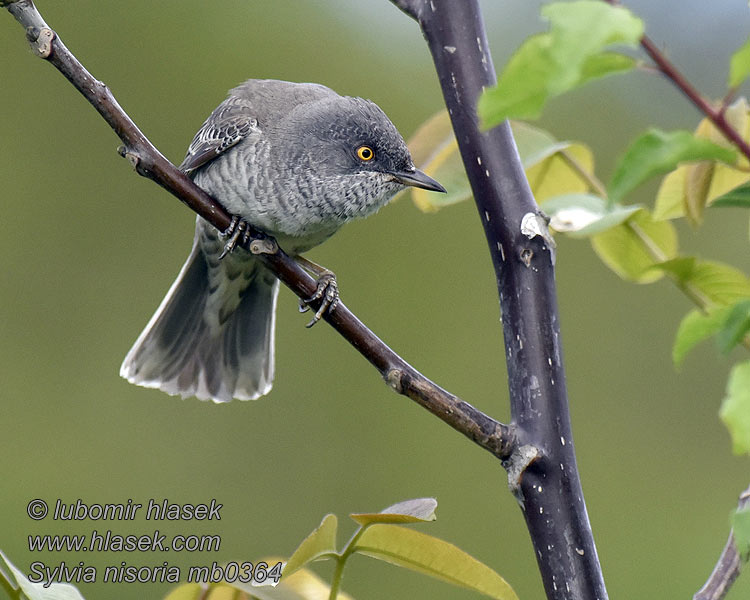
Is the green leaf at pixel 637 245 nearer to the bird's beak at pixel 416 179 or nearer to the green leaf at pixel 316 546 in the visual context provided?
the bird's beak at pixel 416 179

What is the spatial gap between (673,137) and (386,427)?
20.8 feet

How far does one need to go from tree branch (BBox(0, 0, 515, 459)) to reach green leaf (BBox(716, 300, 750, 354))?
0.90 m

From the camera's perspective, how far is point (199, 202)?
7.85 feet

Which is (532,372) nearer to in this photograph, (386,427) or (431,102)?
(386,427)

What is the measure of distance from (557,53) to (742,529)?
60cm

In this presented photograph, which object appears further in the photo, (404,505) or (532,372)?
(532,372)

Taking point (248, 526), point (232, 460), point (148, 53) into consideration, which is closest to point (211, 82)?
point (148, 53)

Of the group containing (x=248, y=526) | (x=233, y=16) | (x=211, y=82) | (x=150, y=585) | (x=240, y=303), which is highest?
(x=233, y=16)

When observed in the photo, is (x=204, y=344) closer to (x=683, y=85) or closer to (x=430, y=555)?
(x=430, y=555)

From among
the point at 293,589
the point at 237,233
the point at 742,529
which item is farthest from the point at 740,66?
the point at 237,233

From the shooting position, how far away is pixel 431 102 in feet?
26.4

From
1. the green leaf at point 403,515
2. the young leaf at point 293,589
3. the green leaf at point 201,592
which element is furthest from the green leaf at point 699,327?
the green leaf at point 201,592

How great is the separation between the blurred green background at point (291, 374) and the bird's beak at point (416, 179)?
3750mm

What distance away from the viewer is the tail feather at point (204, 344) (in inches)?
163
